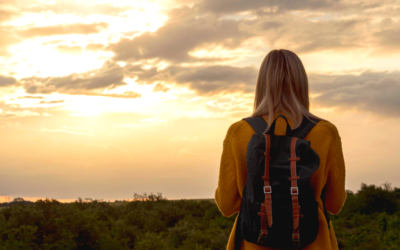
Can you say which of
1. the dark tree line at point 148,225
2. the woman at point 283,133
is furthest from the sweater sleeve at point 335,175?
the dark tree line at point 148,225

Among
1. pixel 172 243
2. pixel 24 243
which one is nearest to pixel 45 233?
pixel 24 243

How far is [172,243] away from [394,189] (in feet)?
44.3

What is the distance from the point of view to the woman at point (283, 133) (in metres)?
2.96

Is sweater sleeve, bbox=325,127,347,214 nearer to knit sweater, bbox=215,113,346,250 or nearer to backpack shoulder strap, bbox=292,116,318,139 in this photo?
knit sweater, bbox=215,113,346,250

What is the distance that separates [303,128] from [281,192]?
0.58 m

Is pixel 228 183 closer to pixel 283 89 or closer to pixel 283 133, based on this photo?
pixel 283 133

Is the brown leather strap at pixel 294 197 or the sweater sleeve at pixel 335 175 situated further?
the sweater sleeve at pixel 335 175

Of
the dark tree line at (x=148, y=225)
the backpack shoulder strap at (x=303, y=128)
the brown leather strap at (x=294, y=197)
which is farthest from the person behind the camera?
the dark tree line at (x=148, y=225)

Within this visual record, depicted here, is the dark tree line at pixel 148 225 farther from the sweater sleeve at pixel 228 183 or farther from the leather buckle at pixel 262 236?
the leather buckle at pixel 262 236

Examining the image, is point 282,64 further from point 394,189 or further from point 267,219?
point 394,189

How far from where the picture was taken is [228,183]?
10.1ft

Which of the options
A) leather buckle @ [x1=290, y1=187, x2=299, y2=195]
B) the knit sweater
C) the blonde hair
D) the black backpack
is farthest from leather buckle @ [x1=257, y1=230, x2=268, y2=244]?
the blonde hair

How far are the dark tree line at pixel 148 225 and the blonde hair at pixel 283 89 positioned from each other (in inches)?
326

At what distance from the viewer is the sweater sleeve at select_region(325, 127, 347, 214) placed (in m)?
3.02
